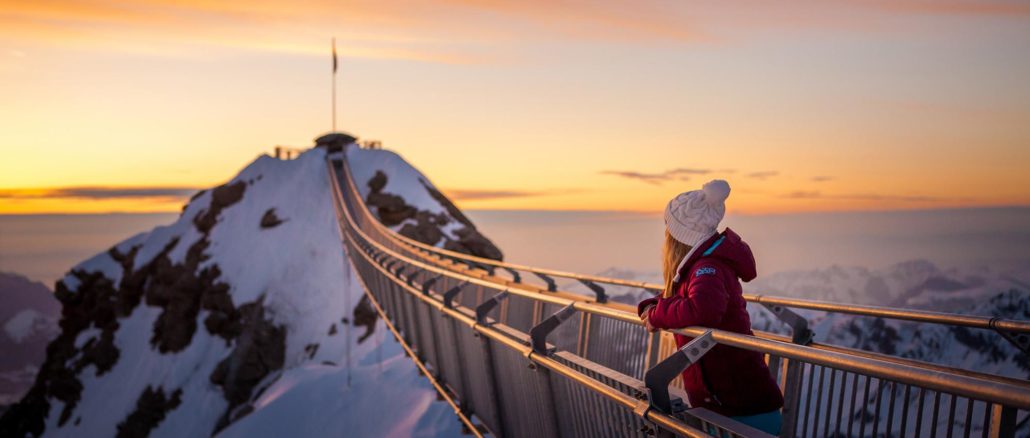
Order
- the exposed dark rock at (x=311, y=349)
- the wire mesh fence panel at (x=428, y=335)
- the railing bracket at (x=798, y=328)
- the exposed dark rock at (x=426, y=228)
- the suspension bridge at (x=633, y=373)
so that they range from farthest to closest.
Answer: the exposed dark rock at (x=426, y=228)
the exposed dark rock at (x=311, y=349)
the wire mesh fence panel at (x=428, y=335)
the railing bracket at (x=798, y=328)
the suspension bridge at (x=633, y=373)

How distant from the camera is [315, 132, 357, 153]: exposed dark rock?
247 ft

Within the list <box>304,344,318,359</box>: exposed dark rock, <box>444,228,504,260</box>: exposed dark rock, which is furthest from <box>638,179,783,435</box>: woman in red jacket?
<box>444,228,504,260</box>: exposed dark rock

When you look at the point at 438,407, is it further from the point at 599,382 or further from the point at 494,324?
the point at 599,382

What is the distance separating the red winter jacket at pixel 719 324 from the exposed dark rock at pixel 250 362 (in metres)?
48.2

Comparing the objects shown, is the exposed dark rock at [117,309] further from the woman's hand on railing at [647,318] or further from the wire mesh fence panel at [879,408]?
the woman's hand on railing at [647,318]

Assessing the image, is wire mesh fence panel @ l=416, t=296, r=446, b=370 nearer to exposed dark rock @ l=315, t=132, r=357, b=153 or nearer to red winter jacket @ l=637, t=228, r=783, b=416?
red winter jacket @ l=637, t=228, r=783, b=416

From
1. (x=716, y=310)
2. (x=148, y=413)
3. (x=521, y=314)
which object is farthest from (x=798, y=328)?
(x=148, y=413)

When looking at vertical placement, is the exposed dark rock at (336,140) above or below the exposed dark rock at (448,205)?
above

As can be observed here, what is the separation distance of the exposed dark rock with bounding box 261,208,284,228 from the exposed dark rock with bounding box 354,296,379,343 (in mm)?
19966

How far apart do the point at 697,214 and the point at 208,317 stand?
5750cm

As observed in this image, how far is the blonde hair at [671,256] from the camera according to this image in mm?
4105

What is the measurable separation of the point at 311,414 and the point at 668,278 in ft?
71.5

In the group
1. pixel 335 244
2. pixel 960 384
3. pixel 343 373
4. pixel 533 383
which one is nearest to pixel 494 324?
pixel 533 383

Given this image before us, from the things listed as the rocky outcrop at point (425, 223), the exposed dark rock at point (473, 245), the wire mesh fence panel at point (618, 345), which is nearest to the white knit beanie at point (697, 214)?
the wire mesh fence panel at point (618, 345)
